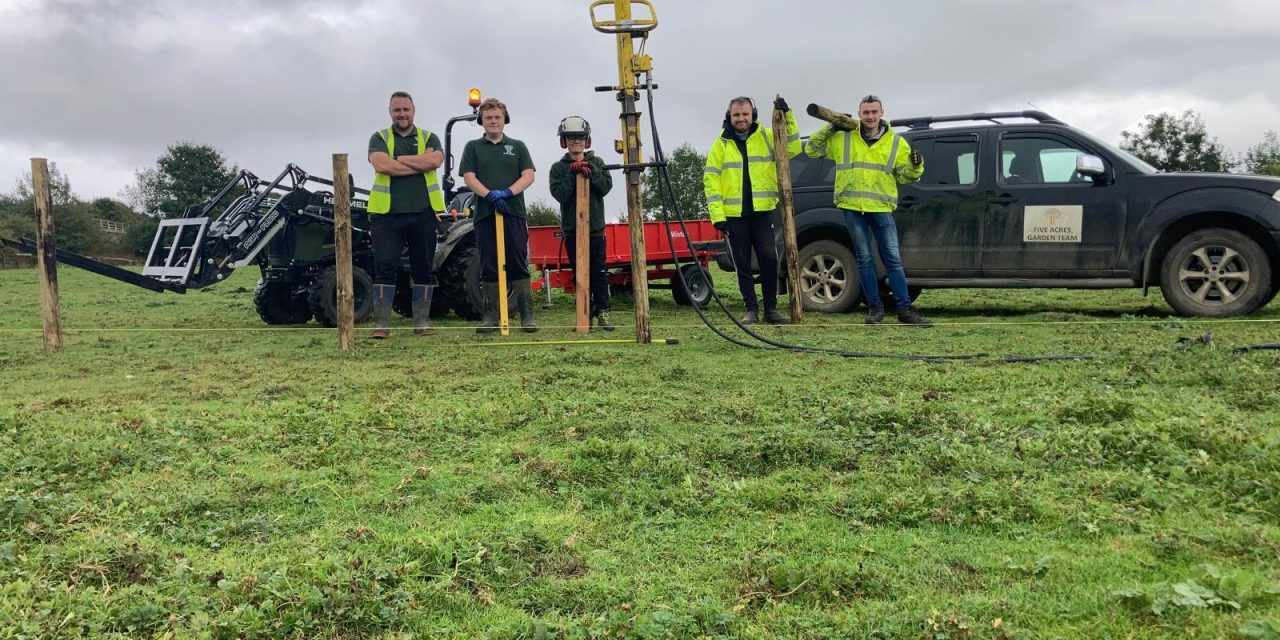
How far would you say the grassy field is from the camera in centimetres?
206

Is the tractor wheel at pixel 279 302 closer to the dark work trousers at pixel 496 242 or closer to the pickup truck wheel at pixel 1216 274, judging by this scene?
the dark work trousers at pixel 496 242

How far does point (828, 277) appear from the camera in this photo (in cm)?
857

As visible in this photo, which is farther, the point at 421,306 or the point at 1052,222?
the point at 1052,222

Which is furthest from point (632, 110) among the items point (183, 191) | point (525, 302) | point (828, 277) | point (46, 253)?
point (183, 191)

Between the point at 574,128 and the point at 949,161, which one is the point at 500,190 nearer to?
the point at 574,128

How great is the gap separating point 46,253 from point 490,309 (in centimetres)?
→ 341

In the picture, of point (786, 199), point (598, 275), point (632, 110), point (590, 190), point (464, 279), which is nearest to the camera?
point (632, 110)

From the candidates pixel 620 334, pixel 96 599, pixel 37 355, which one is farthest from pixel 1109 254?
pixel 37 355

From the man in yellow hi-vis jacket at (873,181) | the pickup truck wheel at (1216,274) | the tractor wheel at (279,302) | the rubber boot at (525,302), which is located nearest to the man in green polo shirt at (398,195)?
the rubber boot at (525,302)

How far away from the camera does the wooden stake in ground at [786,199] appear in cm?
738

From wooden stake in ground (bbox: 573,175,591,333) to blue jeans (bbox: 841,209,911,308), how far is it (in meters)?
2.20

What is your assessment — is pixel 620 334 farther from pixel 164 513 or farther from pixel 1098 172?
pixel 164 513

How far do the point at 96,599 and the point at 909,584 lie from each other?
6.48 feet

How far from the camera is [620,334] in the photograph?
738 centimetres
